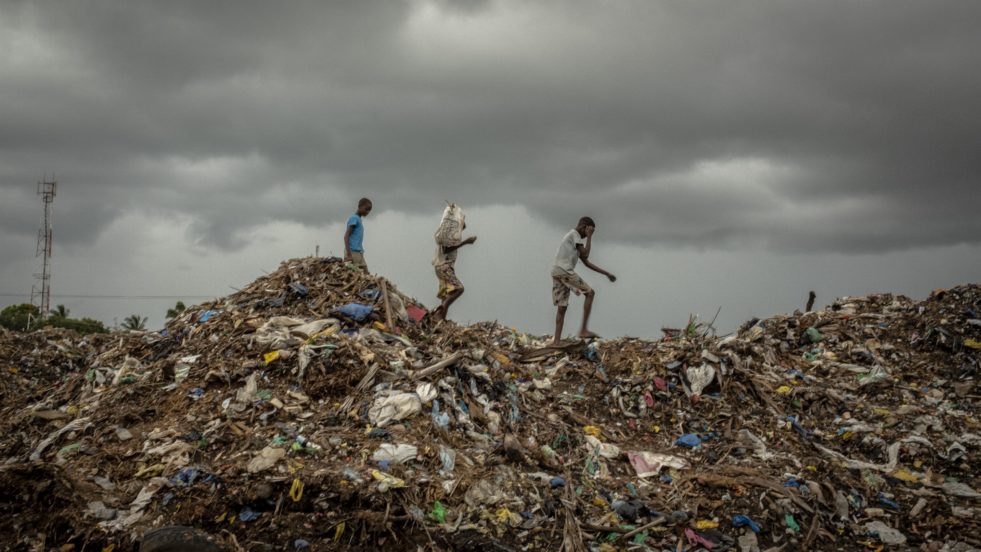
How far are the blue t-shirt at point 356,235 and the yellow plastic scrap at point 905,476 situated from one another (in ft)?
22.5

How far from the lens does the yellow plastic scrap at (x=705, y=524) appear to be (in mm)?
5672

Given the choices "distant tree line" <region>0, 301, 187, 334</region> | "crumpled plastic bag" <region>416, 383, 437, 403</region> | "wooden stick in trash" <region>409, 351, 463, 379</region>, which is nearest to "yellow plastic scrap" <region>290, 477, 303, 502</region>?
"crumpled plastic bag" <region>416, 383, 437, 403</region>

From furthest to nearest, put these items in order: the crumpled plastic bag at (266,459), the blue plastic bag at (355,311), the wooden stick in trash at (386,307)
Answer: the wooden stick in trash at (386,307) → the blue plastic bag at (355,311) → the crumpled plastic bag at (266,459)

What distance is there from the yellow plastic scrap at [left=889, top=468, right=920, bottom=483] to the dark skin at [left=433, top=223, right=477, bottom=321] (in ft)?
18.3

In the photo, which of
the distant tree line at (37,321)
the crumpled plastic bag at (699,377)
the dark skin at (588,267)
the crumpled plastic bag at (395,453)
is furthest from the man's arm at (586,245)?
the distant tree line at (37,321)

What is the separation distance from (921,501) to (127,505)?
6.81 meters

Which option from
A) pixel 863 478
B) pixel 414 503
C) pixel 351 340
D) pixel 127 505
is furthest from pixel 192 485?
pixel 863 478

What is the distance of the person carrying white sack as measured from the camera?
9672mm

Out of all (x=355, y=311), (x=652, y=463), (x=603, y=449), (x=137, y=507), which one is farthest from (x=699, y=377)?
(x=137, y=507)

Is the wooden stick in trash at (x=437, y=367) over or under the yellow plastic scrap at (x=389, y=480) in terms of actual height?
over

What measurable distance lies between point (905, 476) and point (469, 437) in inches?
169

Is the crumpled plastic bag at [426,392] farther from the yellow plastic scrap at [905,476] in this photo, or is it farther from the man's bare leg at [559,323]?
the yellow plastic scrap at [905,476]

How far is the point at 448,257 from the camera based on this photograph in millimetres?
9742

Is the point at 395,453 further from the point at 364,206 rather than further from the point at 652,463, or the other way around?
the point at 364,206
